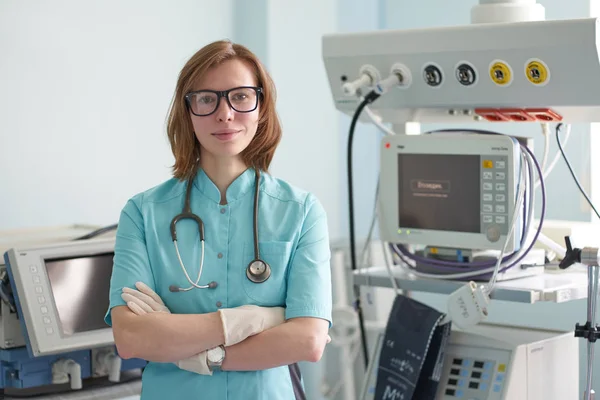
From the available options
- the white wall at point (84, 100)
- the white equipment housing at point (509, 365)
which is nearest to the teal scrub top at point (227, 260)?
the white equipment housing at point (509, 365)

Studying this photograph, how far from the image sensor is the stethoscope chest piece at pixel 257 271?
1591mm

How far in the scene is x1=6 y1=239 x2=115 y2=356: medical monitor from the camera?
1.97m

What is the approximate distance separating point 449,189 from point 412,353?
0.40 m

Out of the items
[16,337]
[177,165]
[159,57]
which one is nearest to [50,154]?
[159,57]

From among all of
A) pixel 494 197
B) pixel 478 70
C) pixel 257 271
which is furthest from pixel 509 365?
pixel 257 271

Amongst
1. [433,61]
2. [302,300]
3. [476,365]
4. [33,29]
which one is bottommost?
[476,365]

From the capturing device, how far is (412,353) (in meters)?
2.14

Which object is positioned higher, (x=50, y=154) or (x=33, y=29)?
(x=33, y=29)

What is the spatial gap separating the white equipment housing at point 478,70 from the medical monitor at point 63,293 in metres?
0.76

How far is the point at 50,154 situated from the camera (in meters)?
2.68

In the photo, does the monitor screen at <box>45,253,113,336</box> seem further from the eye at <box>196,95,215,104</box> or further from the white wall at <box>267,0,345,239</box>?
the white wall at <box>267,0,345,239</box>

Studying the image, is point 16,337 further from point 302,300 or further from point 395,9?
point 395,9

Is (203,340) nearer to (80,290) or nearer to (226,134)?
(226,134)

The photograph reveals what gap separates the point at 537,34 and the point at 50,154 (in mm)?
1482
